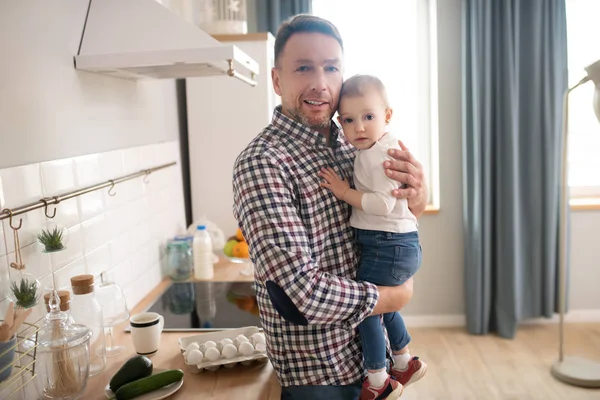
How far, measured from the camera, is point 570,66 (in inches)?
153

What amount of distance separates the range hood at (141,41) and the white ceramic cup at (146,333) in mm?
756

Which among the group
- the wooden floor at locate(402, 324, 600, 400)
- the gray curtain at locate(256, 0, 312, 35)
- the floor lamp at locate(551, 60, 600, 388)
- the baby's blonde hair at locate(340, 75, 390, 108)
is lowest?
the wooden floor at locate(402, 324, 600, 400)

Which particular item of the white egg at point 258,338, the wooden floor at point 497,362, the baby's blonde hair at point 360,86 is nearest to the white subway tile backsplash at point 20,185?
the white egg at point 258,338

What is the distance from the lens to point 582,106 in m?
3.96

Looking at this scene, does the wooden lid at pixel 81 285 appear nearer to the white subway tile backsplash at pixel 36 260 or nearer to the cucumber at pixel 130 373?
the white subway tile backsplash at pixel 36 260

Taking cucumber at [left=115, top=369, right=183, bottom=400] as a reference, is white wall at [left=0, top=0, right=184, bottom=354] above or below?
above

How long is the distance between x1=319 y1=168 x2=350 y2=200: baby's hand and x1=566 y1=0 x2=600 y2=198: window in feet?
10.2

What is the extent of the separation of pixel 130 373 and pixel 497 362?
102 inches

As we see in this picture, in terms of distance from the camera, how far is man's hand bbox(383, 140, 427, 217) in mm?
1458

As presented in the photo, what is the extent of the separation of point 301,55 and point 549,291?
3037 mm

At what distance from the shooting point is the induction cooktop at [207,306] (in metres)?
1.98

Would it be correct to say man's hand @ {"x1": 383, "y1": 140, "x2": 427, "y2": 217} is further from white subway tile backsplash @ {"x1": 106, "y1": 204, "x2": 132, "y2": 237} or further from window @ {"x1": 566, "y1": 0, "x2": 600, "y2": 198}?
window @ {"x1": 566, "y1": 0, "x2": 600, "y2": 198}

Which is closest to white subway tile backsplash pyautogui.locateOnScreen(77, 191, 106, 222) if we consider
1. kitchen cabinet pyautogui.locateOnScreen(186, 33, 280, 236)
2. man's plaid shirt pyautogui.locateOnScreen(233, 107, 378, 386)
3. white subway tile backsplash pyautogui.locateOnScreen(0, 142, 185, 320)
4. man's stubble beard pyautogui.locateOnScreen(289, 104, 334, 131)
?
white subway tile backsplash pyautogui.locateOnScreen(0, 142, 185, 320)

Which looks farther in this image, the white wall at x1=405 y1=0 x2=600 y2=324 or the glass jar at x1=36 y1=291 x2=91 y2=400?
the white wall at x1=405 y1=0 x2=600 y2=324
